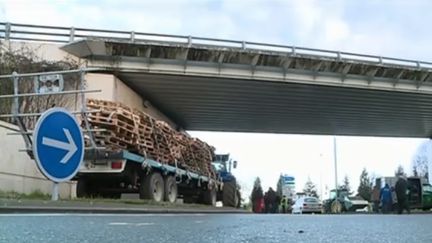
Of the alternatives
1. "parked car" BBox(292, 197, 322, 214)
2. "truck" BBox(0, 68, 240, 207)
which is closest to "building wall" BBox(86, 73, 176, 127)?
"truck" BBox(0, 68, 240, 207)

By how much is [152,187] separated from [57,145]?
22.7 feet

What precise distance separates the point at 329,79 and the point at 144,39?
34.0 ft

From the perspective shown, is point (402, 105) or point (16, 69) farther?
point (402, 105)

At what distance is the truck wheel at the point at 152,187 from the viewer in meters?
15.4

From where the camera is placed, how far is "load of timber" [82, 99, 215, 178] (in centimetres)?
1474

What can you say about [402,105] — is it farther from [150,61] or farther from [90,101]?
[90,101]

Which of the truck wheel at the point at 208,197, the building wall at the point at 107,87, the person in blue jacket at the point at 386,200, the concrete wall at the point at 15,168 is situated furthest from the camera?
the person in blue jacket at the point at 386,200

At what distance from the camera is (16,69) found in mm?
25125

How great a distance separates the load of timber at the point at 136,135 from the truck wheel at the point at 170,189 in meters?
0.52

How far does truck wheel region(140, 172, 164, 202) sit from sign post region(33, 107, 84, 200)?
6.39 meters

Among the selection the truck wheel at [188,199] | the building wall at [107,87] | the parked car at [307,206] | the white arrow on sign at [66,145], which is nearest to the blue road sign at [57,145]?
the white arrow on sign at [66,145]

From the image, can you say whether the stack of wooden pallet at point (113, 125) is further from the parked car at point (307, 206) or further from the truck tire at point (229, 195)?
the parked car at point (307, 206)

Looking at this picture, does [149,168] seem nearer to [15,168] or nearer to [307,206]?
[15,168]

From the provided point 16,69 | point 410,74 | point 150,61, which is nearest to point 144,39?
point 150,61
